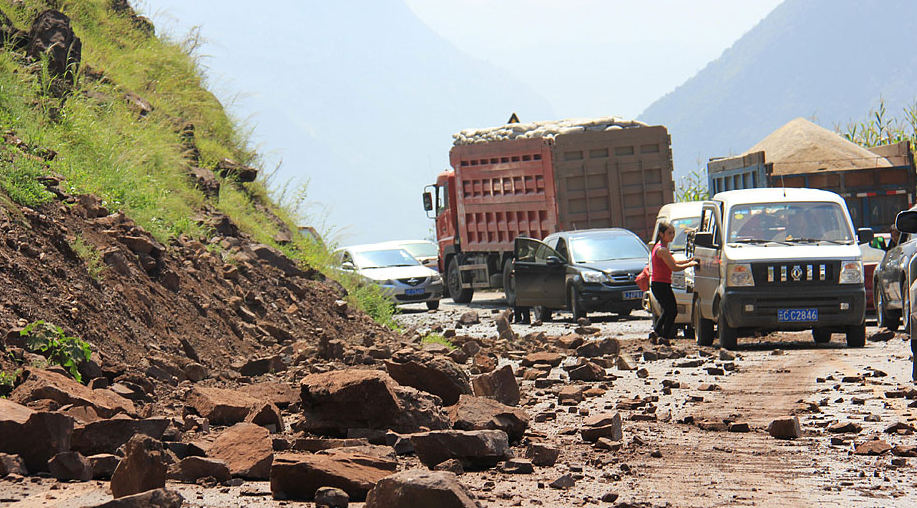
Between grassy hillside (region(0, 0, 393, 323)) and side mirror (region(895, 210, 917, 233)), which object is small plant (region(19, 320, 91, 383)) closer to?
grassy hillside (region(0, 0, 393, 323))

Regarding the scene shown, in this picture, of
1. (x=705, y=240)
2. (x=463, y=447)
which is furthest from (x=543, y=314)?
(x=463, y=447)

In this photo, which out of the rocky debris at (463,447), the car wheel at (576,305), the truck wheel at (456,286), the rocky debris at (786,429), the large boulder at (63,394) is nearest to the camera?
the rocky debris at (463,447)

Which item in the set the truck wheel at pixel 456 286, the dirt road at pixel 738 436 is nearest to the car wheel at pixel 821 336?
the dirt road at pixel 738 436

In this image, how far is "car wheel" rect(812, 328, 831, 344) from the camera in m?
14.8

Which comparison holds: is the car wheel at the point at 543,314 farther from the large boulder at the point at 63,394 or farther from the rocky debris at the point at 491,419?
the large boulder at the point at 63,394

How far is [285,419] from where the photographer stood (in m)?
8.22

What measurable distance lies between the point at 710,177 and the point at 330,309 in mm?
12575

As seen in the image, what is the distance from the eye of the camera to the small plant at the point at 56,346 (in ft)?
26.7

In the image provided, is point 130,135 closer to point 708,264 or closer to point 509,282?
point 708,264

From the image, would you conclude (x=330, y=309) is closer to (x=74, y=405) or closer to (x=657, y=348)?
(x=657, y=348)

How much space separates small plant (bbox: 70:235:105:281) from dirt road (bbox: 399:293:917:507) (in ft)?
14.0

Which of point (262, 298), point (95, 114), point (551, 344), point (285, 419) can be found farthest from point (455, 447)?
point (95, 114)

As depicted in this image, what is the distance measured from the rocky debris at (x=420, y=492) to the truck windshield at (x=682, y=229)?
13.8 meters

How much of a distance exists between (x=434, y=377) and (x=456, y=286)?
2147cm
